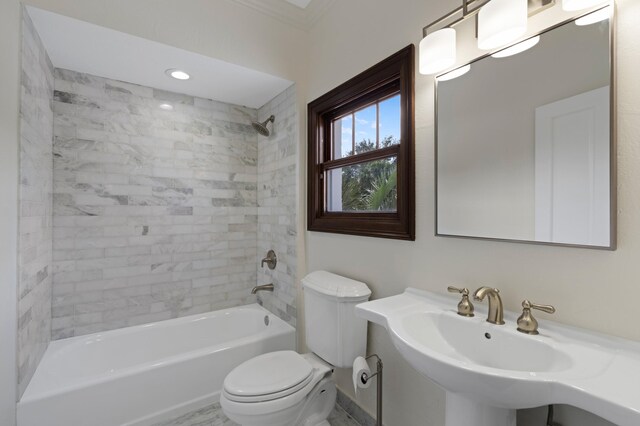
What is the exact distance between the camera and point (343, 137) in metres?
2.15

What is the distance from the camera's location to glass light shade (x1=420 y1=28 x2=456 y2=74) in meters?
1.24

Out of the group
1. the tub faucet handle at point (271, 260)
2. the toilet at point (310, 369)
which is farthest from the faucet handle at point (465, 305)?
the tub faucet handle at point (271, 260)

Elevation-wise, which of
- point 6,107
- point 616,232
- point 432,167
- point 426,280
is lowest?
point 426,280

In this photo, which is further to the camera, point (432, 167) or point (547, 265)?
point (432, 167)

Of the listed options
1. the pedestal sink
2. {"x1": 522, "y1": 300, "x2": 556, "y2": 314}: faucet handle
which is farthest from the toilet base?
{"x1": 522, "y1": 300, "x2": 556, "y2": 314}: faucet handle

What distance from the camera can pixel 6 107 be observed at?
1.42 m

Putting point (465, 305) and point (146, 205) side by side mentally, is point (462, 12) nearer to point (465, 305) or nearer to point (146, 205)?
point (465, 305)

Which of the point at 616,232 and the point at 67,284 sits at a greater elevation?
the point at 616,232

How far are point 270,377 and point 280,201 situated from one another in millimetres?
1396

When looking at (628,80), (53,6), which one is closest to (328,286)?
(628,80)

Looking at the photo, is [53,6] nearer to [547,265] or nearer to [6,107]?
[6,107]

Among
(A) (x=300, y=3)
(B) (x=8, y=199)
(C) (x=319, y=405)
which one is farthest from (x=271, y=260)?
(A) (x=300, y=3)

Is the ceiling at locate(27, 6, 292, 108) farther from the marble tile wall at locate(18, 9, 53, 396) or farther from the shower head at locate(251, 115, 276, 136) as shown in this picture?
the shower head at locate(251, 115, 276, 136)

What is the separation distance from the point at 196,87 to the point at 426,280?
2.25 metres
